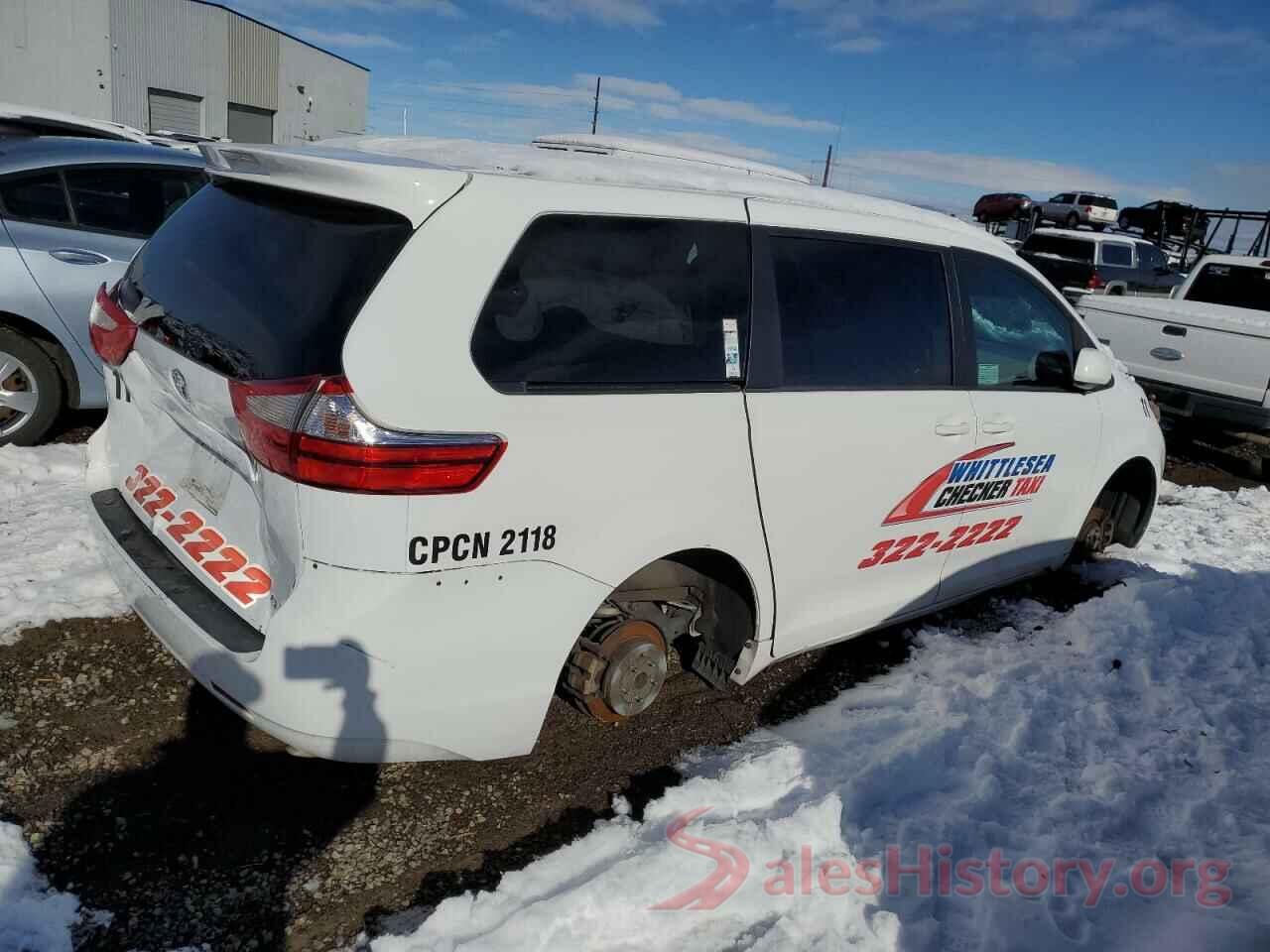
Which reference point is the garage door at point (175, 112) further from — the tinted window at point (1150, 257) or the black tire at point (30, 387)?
the black tire at point (30, 387)

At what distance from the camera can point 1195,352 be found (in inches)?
300

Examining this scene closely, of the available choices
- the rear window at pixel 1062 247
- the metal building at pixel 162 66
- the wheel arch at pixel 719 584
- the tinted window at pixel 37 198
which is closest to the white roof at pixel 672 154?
the wheel arch at pixel 719 584

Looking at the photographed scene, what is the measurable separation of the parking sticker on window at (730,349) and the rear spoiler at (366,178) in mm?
901

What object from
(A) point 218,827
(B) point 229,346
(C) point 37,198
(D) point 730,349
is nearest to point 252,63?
(C) point 37,198

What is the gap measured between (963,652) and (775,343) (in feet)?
6.27

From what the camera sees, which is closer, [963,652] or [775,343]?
[775,343]

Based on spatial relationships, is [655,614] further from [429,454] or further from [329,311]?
[329,311]

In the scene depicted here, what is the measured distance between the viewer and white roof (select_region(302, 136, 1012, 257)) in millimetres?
2520

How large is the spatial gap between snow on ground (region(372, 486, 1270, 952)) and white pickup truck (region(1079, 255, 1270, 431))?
3923mm

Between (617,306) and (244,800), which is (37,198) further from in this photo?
(617,306)

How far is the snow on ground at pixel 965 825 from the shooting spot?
93.1 inches

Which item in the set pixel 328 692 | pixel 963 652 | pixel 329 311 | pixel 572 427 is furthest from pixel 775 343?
pixel 963 652

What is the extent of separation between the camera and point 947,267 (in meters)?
3.57

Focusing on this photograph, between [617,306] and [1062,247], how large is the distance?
1836cm
